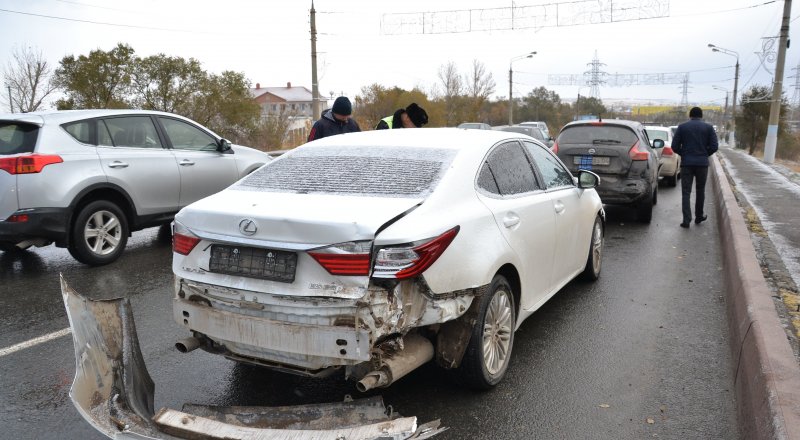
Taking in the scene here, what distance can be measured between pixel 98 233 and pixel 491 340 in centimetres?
507

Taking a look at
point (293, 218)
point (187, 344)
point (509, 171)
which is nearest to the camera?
point (293, 218)

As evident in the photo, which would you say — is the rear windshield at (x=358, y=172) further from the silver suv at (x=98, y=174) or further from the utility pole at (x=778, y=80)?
the utility pole at (x=778, y=80)

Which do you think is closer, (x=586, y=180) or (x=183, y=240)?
(x=183, y=240)

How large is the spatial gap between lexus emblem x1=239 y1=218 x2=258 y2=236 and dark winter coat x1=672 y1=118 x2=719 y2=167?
7.90 metres

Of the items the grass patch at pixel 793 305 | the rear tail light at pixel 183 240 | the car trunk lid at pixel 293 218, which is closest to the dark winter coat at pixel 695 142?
the grass patch at pixel 793 305

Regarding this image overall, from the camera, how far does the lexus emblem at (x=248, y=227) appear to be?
3.07m

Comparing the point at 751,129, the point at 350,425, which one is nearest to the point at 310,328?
the point at 350,425

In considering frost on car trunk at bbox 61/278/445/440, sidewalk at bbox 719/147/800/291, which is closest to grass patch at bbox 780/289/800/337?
sidewalk at bbox 719/147/800/291

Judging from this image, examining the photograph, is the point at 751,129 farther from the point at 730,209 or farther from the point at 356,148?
the point at 356,148

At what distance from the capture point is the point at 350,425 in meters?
2.76

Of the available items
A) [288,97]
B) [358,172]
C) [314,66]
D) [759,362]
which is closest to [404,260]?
[358,172]

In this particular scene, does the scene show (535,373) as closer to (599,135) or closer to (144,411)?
(144,411)

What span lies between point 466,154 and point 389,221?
1045 millimetres

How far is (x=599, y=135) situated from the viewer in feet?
33.0
